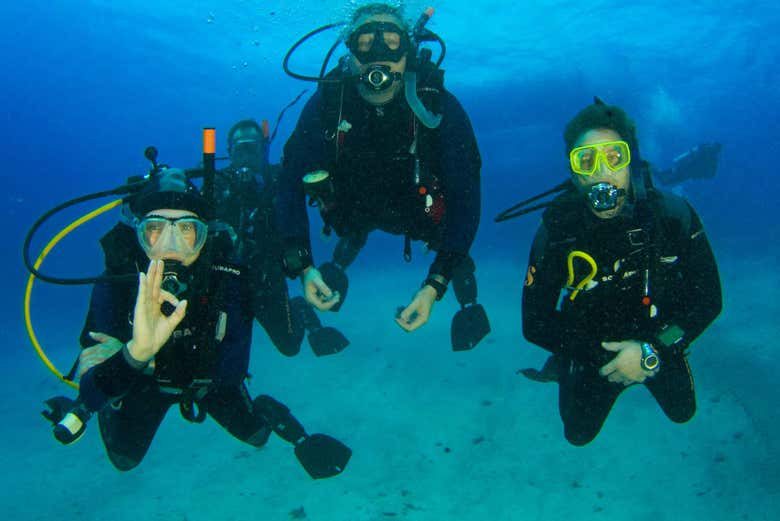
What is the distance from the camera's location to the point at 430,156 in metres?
4.50

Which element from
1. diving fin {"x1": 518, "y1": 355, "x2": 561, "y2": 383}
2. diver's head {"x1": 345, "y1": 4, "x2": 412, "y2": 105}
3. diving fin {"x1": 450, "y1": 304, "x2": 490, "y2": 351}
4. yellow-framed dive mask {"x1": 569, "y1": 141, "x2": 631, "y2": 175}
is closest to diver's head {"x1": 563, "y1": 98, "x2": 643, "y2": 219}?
yellow-framed dive mask {"x1": 569, "y1": 141, "x2": 631, "y2": 175}

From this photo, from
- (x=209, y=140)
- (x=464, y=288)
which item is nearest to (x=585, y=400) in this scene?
(x=464, y=288)

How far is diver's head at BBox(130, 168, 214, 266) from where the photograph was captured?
355 cm

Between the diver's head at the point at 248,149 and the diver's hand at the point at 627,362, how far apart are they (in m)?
5.49

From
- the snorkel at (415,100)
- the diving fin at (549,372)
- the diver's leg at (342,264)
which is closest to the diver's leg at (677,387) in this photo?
the diving fin at (549,372)

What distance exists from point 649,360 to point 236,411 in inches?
138

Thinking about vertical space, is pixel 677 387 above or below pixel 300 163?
below

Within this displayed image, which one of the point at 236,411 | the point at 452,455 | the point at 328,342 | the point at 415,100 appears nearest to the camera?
the point at 415,100

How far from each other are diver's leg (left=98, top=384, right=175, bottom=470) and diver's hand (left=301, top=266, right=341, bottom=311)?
58.4 inches

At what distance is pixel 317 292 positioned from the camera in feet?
13.2

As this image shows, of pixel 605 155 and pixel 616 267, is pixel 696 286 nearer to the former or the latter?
pixel 616 267

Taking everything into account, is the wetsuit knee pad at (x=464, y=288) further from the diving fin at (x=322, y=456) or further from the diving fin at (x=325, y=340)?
the diving fin at (x=322, y=456)

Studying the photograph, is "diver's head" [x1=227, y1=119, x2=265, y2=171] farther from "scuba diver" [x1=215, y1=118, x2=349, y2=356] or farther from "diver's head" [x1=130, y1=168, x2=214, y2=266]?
"diver's head" [x1=130, y1=168, x2=214, y2=266]

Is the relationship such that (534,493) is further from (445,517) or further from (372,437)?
(372,437)
